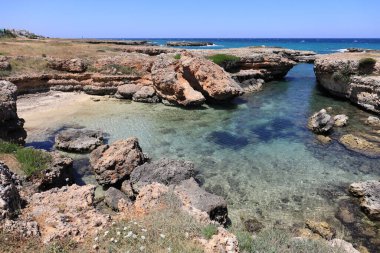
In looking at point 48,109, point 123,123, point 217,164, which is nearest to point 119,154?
point 217,164

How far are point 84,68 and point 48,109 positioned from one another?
9.84 m

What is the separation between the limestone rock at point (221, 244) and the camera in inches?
291

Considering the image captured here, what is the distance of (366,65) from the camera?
106 feet

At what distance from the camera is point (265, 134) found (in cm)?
2361

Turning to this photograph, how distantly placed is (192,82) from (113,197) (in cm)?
2030

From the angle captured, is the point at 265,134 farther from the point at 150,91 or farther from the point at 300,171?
the point at 150,91

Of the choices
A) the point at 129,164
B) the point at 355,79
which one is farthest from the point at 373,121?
the point at 129,164

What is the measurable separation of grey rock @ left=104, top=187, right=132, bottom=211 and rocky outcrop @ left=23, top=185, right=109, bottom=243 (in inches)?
122

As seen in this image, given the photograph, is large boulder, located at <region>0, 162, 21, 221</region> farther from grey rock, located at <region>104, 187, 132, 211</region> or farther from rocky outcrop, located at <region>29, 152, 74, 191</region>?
grey rock, located at <region>104, 187, 132, 211</region>

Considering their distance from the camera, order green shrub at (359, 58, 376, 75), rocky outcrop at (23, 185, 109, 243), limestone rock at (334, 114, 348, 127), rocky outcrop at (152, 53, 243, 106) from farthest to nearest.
Result: green shrub at (359, 58, 376, 75) < rocky outcrop at (152, 53, 243, 106) < limestone rock at (334, 114, 348, 127) < rocky outcrop at (23, 185, 109, 243)

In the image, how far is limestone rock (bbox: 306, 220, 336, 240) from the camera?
12.1m

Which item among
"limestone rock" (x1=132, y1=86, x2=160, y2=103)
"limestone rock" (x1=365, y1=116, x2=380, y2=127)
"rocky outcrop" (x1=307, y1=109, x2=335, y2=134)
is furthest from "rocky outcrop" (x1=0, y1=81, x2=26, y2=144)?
"limestone rock" (x1=365, y1=116, x2=380, y2=127)

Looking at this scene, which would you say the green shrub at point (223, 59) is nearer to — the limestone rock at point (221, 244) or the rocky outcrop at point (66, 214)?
the rocky outcrop at point (66, 214)

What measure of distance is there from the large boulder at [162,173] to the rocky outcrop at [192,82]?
46.8ft
